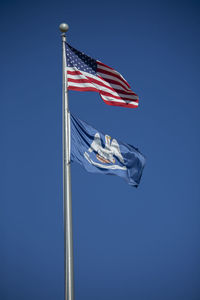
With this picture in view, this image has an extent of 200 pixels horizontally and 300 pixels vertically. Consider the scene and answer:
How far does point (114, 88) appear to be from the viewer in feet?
66.0

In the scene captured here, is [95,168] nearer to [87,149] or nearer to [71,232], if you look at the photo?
[87,149]

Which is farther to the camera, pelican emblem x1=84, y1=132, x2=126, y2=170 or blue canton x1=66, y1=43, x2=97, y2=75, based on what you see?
blue canton x1=66, y1=43, x2=97, y2=75

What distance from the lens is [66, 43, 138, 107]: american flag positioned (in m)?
18.6

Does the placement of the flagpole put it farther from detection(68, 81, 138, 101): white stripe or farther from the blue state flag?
detection(68, 81, 138, 101): white stripe

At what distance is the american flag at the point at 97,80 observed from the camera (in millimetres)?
18592

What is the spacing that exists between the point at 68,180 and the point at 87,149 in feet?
6.05

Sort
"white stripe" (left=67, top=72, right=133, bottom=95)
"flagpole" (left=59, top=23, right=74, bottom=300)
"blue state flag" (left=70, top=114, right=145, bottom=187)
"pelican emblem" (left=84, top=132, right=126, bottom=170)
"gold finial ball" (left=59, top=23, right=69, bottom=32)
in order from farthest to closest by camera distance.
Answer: "white stripe" (left=67, top=72, right=133, bottom=95), "gold finial ball" (left=59, top=23, right=69, bottom=32), "pelican emblem" (left=84, top=132, right=126, bottom=170), "blue state flag" (left=70, top=114, right=145, bottom=187), "flagpole" (left=59, top=23, right=74, bottom=300)

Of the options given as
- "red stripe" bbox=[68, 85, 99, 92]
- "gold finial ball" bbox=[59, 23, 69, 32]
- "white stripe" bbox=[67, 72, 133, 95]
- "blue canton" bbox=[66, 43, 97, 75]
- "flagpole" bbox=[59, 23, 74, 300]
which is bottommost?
"flagpole" bbox=[59, 23, 74, 300]

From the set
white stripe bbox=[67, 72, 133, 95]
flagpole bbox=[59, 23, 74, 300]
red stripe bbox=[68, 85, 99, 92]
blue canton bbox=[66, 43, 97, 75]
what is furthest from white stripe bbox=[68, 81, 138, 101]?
flagpole bbox=[59, 23, 74, 300]

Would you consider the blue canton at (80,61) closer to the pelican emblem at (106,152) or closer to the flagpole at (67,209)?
the flagpole at (67,209)

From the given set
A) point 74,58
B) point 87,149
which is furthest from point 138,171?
point 74,58

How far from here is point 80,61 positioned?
1897cm

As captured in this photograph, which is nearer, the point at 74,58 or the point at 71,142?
the point at 71,142

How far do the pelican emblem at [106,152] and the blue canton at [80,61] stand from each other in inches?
120
